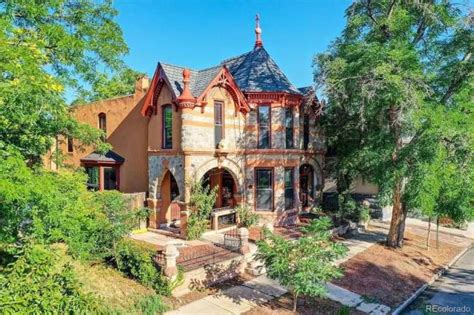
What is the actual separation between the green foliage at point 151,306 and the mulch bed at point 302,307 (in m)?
2.38

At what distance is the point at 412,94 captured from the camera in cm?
1334

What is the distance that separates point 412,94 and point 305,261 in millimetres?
8384

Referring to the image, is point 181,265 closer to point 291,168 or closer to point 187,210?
point 187,210

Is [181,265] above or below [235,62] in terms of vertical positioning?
below

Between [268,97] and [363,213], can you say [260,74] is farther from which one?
[363,213]

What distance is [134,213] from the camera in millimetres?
12664

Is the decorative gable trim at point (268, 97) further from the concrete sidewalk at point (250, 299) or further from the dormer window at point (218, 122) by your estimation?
the concrete sidewalk at point (250, 299)

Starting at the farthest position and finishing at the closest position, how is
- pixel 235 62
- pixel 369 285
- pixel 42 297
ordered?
1. pixel 235 62
2. pixel 369 285
3. pixel 42 297

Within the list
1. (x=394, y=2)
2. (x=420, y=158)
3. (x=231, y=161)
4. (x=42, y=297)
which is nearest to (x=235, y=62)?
(x=231, y=161)

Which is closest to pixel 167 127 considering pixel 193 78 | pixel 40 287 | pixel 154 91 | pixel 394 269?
pixel 154 91

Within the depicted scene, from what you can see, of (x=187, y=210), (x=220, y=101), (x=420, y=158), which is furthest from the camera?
(x=220, y=101)

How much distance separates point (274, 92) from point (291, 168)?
4.50 meters

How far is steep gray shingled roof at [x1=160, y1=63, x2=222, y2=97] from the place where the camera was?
16.8 metres

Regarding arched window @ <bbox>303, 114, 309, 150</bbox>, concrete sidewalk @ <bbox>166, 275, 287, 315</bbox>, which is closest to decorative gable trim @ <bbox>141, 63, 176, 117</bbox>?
arched window @ <bbox>303, 114, 309, 150</bbox>
